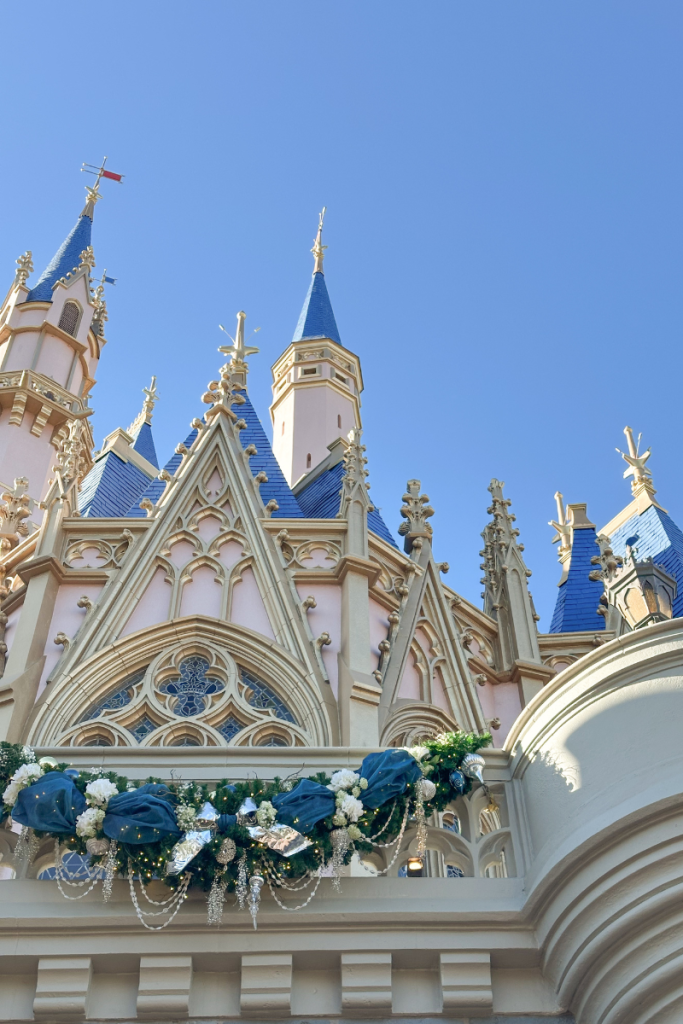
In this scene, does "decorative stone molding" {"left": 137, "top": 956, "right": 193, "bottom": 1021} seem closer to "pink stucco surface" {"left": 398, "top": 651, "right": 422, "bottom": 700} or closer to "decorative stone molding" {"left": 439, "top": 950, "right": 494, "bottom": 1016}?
"decorative stone molding" {"left": 439, "top": 950, "right": 494, "bottom": 1016}

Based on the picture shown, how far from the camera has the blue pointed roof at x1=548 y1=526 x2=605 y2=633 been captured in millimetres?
21594

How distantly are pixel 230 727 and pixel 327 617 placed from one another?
2324mm

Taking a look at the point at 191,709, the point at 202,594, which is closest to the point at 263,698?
the point at 191,709

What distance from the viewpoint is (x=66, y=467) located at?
749 inches

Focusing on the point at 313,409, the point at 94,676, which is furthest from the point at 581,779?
the point at 313,409

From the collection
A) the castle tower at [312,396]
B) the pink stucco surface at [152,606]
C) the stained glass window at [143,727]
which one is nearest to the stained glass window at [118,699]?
the stained glass window at [143,727]

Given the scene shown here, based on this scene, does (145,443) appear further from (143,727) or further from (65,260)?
(143,727)

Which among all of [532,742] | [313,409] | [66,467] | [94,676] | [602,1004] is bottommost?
[602,1004]

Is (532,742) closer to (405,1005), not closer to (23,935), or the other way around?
(405,1005)

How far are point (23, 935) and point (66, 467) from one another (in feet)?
37.0

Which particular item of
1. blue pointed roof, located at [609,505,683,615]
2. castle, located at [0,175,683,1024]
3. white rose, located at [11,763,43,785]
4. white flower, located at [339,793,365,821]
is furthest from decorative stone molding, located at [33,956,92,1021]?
blue pointed roof, located at [609,505,683,615]

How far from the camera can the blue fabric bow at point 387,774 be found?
911cm

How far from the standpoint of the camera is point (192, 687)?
622 inches

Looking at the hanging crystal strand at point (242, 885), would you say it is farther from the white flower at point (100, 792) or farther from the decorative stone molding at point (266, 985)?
the white flower at point (100, 792)
